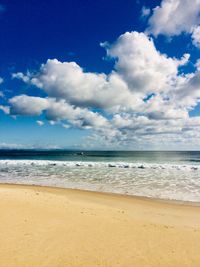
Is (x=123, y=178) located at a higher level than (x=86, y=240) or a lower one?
lower

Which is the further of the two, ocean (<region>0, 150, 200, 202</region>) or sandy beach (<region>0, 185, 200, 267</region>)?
ocean (<region>0, 150, 200, 202</region>)

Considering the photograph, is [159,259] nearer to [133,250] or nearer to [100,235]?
[133,250]

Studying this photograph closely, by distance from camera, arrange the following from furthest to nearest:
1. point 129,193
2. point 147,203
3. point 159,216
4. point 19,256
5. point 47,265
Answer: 1. point 129,193
2. point 147,203
3. point 159,216
4. point 19,256
5. point 47,265

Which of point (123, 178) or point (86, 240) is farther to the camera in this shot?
point (123, 178)

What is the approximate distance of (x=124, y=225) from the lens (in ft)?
25.6

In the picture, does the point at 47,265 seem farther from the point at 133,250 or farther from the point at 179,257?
the point at 179,257

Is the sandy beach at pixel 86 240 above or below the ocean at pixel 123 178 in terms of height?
above

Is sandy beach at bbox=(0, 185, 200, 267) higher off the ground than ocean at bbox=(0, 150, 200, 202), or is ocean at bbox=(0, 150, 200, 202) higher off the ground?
sandy beach at bbox=(0, 185, 200, 267)

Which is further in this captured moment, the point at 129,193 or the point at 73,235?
the point at 129,193

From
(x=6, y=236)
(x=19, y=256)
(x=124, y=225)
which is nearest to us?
(x=19, y=256)

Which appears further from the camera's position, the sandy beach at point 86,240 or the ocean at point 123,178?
the ocean at point 123,178

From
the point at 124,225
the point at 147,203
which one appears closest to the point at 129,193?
the point at 147,203

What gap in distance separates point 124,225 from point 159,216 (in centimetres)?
314

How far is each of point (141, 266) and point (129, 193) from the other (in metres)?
12.2
